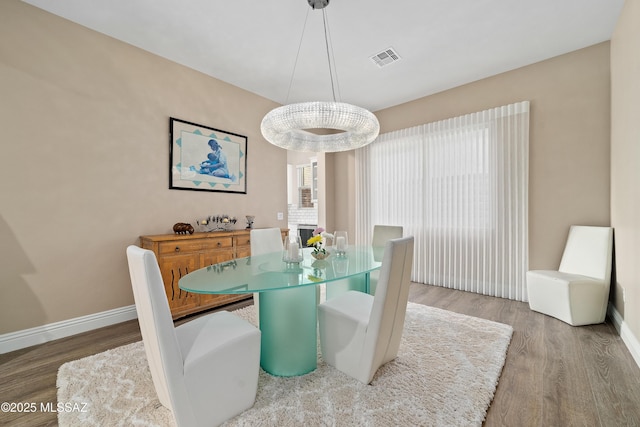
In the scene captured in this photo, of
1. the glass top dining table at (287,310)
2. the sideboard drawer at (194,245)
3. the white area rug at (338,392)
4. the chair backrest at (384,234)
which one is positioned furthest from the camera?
the chair backrest at (384,234)

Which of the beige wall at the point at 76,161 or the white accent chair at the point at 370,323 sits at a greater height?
the beige wall at the point at 76,161

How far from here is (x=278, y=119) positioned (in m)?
2.24

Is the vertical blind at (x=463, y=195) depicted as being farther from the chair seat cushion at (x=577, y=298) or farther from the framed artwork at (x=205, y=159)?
the framed artwork at (x=205, y=159)

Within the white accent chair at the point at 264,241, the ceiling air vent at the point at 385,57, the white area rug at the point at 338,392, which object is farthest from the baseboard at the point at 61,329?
the ceiling air vent at the point at 385,57

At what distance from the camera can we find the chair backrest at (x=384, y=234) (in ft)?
10.2

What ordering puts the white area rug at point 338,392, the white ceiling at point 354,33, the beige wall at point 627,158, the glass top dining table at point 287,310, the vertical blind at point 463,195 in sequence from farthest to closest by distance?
the vertical blind at point 463,195 → the white ceiling at point 354,33 → the beige wall at point 627,158 → the glass top dining table at point 287,310 → the white area rug at point 338,392

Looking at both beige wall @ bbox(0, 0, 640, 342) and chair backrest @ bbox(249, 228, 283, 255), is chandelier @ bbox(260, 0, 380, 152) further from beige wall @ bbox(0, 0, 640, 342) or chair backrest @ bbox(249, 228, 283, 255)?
beige wall @ bbox(0, 0, 640, 342)

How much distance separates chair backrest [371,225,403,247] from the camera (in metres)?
3.12

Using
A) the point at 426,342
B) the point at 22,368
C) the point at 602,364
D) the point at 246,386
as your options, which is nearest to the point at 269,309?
the point at 246,386

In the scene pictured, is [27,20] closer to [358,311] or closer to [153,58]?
[153,58]

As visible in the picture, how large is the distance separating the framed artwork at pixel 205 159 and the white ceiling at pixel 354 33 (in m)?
0.79

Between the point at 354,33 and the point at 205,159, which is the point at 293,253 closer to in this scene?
the point at 205,159

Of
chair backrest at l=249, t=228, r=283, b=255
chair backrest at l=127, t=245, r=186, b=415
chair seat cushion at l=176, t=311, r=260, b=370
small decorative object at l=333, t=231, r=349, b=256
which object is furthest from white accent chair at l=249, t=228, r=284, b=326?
chair backrest at l=127, t=245, r=186, b=415

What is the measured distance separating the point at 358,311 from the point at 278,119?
1646 mm
